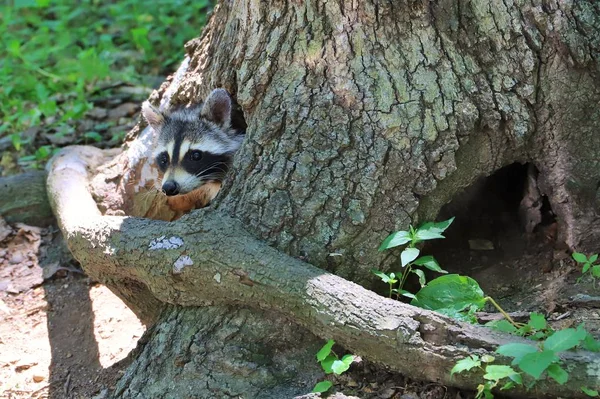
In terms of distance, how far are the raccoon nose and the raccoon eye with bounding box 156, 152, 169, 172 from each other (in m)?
0.29

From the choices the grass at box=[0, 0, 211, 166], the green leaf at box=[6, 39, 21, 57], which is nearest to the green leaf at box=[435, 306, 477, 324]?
the grass at box=[0, 0, 211, 166]

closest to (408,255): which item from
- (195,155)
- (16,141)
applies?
(195,155)

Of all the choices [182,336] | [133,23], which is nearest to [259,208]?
[182,336]

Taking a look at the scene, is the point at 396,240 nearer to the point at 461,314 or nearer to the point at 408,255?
the point at 408,255

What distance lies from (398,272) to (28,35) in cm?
569

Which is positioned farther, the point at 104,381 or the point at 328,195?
the point at 104,381

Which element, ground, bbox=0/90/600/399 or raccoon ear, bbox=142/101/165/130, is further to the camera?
raccoon ear, bbox=142/101/165/130

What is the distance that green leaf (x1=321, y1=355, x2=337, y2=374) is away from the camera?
2.74 meters

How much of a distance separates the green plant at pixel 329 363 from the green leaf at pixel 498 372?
543mm

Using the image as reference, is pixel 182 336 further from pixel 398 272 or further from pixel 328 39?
pixel 328 39

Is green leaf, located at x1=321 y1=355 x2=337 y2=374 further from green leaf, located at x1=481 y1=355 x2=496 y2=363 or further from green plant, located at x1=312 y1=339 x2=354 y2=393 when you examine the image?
green leaf, located at x1=481 y1=355 x2=496 y2=363

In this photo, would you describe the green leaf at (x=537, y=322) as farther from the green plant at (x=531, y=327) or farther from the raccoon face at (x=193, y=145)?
the raccoon face at (x=193, y=145)

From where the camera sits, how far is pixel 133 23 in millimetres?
7293

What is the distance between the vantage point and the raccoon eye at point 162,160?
438 cm
